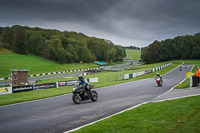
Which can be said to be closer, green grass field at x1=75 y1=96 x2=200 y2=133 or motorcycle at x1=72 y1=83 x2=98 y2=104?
green grass field at x1=75 y1=96 x2=200 y2=133

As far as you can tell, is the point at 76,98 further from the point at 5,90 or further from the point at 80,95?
the point at 5,90

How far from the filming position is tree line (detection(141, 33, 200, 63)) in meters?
105

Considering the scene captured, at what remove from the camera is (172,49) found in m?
112

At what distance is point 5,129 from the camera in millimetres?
7008

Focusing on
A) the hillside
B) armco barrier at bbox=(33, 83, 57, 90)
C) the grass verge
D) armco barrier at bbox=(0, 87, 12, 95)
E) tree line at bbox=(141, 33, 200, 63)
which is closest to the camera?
armco barrier at bbox=(0, 87, 12, 95)

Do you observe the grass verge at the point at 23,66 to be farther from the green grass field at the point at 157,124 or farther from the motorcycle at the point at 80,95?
the green grass field at the point at 157,124

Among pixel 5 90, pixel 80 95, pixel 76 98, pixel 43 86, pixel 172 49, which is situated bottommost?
pixel 43 86

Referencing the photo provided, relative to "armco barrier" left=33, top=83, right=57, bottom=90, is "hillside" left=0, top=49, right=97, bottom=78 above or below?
above

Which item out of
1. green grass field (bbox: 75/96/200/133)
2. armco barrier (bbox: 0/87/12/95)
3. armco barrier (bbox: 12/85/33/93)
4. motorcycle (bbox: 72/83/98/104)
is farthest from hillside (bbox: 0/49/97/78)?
green grass field (bbox: 75/96/200/133)

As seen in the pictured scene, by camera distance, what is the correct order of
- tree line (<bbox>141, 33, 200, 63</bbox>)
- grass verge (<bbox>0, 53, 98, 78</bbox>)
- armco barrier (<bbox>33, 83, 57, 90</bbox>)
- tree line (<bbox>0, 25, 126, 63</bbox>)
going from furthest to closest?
tree line (<bbox>141, 33, 200, 63</bbox>) < tree line (<bbox>0, 25, 126, 63</bbox>) < grass verge (<bbox>0, 53, 98, 78</bbox>) < armco barrier (<bbox>33, 83, 57, 90</bbox>)

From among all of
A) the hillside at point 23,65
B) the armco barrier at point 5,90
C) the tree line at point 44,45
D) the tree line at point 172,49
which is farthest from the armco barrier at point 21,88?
the tree line at point 172,49

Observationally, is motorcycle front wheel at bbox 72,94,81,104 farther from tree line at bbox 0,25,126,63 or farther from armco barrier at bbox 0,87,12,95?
tree line at bbox 0,25,126,63

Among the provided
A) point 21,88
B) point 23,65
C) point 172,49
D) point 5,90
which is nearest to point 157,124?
point 5,90

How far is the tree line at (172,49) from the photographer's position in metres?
105
